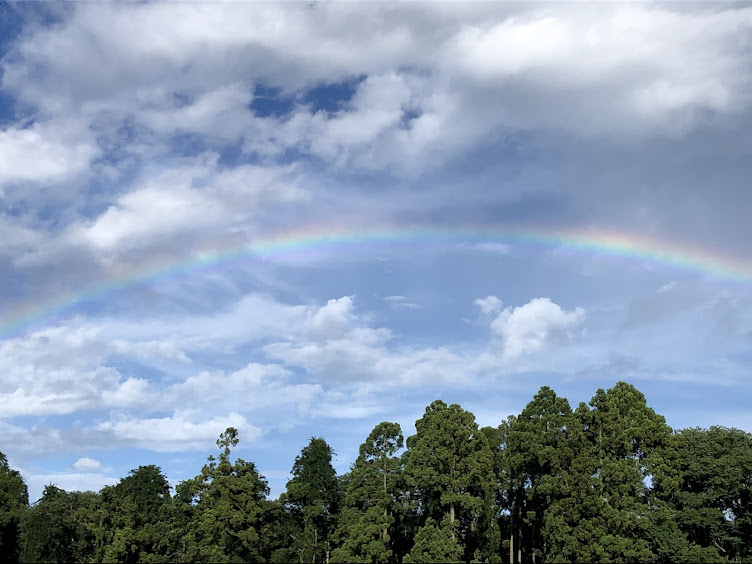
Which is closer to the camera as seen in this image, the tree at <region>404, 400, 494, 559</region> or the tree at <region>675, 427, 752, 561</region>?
the tree at <region>404, 400, 494, 559</region>

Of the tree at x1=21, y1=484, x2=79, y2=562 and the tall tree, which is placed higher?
the tall tree

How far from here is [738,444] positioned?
60.2 meters

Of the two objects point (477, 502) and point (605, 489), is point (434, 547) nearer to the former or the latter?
point (477, 502)

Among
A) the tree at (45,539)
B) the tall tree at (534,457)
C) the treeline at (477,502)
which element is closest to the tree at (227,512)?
the treeline at (477,502)

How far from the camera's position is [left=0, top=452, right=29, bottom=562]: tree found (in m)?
63.2

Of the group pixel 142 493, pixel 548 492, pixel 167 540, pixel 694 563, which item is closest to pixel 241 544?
pixel 167 540

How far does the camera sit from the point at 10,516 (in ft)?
208

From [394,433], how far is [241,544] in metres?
15.7

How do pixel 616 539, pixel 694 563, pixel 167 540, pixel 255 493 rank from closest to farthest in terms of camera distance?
1. pixel 616 539
2. pixel 694 563
3. pixel 255 493
4. pixel 167 540

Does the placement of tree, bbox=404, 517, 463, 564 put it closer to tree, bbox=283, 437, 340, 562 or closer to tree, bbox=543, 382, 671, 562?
tree, bbox=543, 382, 671, 562

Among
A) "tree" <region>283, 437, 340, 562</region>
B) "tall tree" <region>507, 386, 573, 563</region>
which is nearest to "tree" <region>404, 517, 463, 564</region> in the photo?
"tall tree" <region>507, 386, 573, 563</region>

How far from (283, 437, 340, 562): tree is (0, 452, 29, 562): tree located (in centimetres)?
2442

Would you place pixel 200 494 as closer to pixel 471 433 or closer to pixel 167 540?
pixel 167 540

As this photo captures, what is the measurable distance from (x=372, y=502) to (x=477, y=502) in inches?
343
